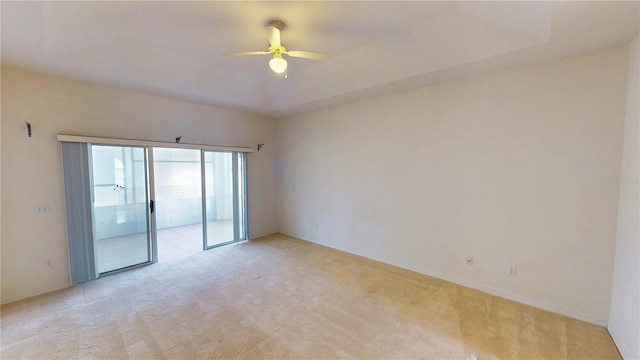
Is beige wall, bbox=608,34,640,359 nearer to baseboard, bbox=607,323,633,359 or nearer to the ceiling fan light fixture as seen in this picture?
baseboard, bbox=607,323,633,359

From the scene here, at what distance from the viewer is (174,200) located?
6512 mm

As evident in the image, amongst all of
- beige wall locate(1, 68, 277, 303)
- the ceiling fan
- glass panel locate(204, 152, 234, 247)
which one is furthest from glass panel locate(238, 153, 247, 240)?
the ceiling fan

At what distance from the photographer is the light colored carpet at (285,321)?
215cm

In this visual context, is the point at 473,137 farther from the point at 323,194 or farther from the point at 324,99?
the point at 323,194

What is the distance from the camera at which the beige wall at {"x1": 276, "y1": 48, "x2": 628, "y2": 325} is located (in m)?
2.46

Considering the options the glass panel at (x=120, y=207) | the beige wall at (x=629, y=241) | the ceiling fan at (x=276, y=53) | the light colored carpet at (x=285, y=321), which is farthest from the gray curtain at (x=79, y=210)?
the beige wall at (x=629, y=241)

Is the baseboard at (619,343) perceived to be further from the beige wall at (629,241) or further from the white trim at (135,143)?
the white trim at (135,143)

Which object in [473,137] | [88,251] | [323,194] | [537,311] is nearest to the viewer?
[537,311]

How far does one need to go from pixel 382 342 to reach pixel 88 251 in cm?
398

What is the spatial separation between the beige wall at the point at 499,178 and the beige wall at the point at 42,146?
10.9ft

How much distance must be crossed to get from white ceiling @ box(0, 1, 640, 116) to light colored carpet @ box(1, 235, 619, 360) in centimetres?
271

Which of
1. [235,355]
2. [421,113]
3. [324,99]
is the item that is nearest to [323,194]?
[324,99]

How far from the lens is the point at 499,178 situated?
3.01m

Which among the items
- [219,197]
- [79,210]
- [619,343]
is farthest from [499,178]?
[79,210]
